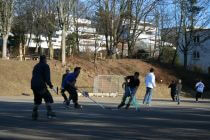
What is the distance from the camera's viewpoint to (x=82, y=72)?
160 ft

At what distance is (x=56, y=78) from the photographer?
148ft

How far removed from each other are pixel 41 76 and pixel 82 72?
3384 centimetres

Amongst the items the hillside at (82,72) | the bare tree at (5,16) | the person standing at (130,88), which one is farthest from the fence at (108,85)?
the person standing at (130,88)

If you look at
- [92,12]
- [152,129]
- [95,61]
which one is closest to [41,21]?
[92,12]

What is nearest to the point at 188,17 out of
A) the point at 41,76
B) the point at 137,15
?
the point at 137,15

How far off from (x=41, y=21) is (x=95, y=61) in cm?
1676

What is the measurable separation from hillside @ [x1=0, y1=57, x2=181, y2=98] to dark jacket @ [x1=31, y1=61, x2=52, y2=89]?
2369 centimetres

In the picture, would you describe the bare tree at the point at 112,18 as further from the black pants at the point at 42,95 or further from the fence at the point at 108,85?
the black pants at the point at 42,95

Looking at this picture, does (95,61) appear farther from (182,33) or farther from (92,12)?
(182,33)

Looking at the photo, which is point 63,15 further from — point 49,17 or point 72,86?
point 72,86

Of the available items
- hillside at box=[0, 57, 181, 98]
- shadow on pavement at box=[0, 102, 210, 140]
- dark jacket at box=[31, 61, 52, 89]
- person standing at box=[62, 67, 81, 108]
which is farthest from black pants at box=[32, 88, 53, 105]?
hillside at box=[0, 57, 181, 98]

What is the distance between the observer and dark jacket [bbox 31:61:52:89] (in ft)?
48.7

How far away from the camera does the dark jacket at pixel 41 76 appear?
14844 mm

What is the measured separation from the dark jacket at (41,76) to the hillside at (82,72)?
77.7ft
